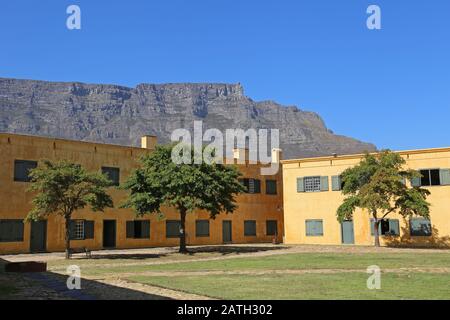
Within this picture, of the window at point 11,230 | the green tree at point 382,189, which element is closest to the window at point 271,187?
the green tree at point 382,189

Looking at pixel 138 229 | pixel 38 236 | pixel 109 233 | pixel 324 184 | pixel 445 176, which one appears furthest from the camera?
pixel 324 184

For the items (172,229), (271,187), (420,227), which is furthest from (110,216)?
(420,227)

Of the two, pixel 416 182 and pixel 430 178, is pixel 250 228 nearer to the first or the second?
pixel 416 182

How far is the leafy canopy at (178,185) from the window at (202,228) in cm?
1374

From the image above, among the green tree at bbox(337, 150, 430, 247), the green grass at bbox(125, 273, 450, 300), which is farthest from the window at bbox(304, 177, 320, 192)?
the green grass at bbox(125, 273, 450, 300)

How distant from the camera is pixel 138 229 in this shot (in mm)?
42812

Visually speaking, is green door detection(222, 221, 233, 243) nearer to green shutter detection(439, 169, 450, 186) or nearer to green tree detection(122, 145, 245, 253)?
green tree detection(122, 145, 245, 253)

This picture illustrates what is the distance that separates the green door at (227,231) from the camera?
4978 cm

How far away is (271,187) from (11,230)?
27.0m

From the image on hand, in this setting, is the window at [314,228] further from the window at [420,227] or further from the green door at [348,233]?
the window at [420,227]

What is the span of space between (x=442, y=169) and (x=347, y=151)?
138072mm
